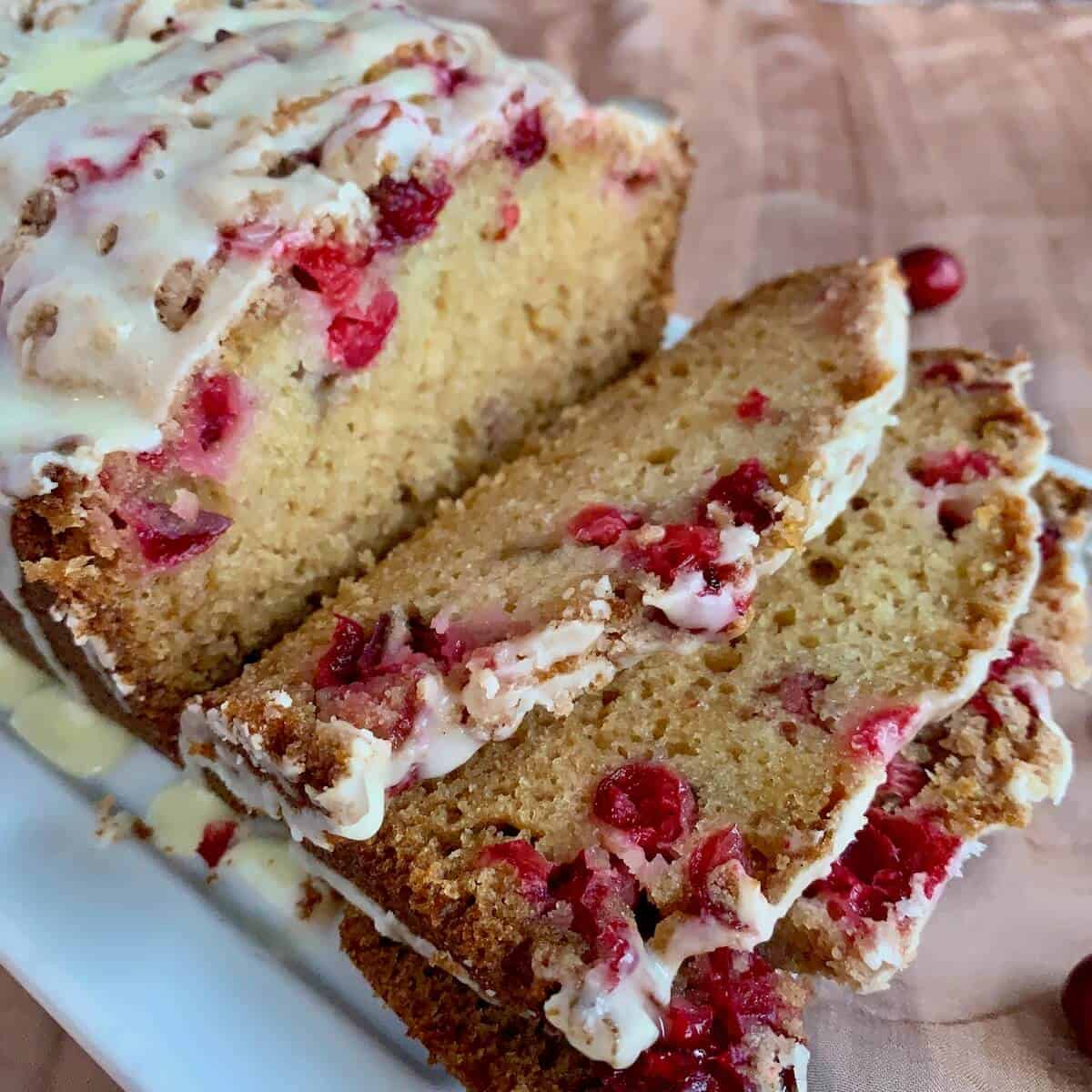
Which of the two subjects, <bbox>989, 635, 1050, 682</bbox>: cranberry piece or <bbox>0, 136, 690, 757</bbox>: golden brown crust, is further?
<bbox>989, 635, 1050, 682</bbox>: cranberry piece

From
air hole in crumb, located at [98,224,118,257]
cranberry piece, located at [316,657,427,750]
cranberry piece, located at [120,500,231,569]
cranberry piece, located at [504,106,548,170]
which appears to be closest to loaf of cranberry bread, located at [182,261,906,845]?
cranberry piece, located at [316,657,427,750]

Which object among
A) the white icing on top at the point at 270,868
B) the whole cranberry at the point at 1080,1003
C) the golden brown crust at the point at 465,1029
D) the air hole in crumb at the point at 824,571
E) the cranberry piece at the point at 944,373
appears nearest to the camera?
the golden brown crust at the point at 465,1029

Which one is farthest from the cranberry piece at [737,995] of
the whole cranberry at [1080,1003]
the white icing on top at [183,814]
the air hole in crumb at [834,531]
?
the white icing on top at [183,814]

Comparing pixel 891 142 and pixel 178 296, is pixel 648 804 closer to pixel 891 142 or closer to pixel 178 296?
pixel 178 296

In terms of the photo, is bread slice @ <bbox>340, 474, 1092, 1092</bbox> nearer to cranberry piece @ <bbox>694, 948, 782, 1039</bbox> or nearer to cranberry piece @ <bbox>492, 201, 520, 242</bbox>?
cranberry piece @ <bbox>694, 948, 782, 1039</bbox>

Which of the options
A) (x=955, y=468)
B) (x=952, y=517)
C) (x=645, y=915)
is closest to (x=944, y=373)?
(x=955, y=468)

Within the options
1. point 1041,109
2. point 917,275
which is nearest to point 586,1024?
point 917,275

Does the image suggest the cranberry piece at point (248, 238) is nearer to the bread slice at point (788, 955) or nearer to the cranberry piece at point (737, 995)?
the bread slice at point (788, 955)
